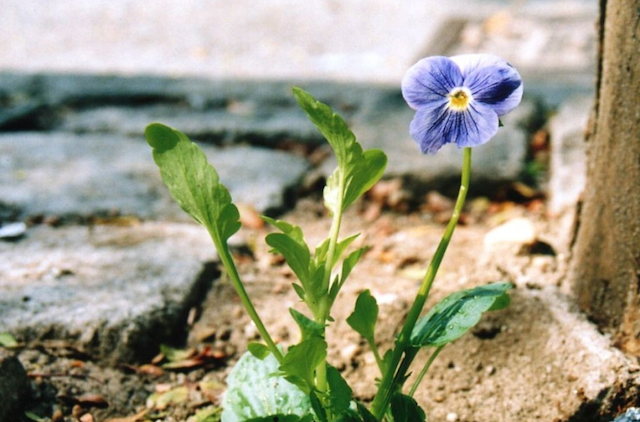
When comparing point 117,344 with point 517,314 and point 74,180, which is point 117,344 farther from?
point 74,180

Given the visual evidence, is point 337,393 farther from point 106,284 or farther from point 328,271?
point 106,284

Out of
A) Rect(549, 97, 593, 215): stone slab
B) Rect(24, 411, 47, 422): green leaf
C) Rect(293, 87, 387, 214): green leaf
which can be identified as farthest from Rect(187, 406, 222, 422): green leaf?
Rect(549, 97, 593, 215): stone slab

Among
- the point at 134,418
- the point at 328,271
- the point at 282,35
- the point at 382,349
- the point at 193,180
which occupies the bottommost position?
the point at 134,418

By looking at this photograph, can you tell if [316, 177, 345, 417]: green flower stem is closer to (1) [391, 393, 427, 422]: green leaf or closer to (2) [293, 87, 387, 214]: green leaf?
(2) [293, 87, 387, 214]: green leaf

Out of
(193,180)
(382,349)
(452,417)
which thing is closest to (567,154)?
(382,349)

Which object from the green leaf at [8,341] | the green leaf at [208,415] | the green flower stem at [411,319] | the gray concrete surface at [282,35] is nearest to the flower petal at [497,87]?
the green flower stem at [411,319]

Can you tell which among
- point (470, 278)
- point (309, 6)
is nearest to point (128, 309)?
point (470, 278)
